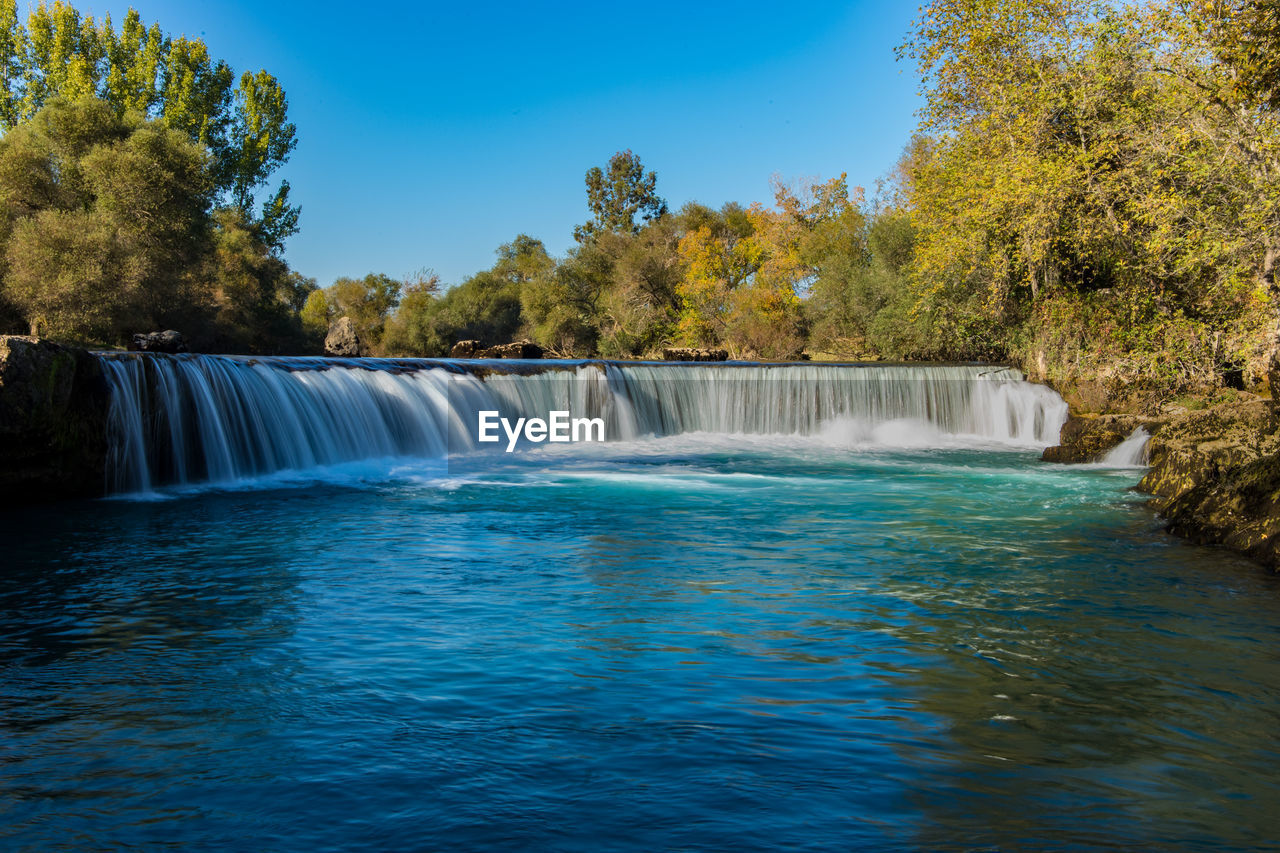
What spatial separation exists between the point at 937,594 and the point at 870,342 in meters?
28.4

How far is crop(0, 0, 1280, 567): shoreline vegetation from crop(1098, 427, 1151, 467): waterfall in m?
0.29

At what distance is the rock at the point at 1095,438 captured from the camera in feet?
54.7

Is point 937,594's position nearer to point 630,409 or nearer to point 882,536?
point 882,536

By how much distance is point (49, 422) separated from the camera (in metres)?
11.6

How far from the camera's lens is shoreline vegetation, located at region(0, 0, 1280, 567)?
14.4 m

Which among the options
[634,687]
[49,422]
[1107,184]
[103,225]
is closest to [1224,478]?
[634,687]

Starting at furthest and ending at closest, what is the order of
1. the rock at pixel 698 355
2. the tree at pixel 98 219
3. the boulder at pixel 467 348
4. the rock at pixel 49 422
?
the boulder at pixel 467 348, the rock at pixel 698 355, the tree at pixel 98 219, the rock at pixel 49 422

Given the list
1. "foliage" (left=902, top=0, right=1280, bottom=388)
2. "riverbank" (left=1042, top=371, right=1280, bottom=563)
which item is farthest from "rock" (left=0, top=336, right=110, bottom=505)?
"foliage" (left=902, top=0, right=1280, bottom=388)

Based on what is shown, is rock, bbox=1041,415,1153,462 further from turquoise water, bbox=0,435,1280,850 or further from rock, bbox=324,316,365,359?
rock, bbox=324,316,365,359

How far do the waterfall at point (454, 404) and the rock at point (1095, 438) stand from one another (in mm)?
3070

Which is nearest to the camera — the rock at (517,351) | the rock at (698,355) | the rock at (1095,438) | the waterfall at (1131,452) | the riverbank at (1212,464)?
the riverbank at (1212,464)

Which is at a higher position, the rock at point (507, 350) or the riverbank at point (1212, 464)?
the rock at point (507, 350)

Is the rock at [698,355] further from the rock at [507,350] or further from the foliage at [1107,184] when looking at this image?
the foliage at [1107,184]

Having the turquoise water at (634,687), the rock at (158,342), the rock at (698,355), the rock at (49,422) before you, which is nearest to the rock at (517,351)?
the rock at (698,355)
